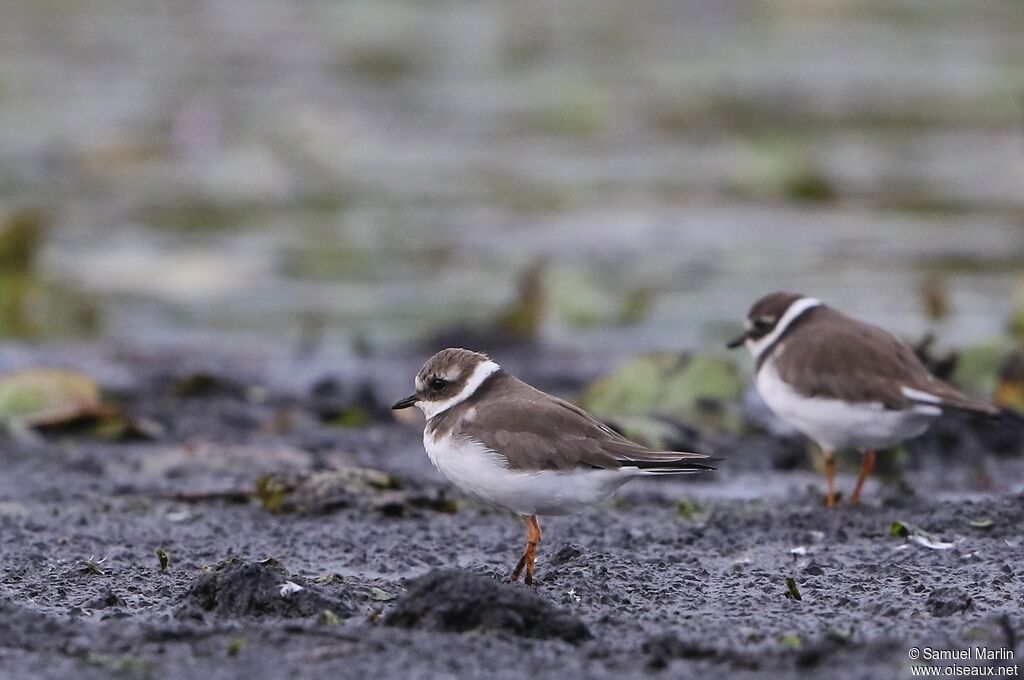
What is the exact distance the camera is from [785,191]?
1414cm

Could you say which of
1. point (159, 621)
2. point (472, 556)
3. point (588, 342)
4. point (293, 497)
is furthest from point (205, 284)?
point (159, 621)

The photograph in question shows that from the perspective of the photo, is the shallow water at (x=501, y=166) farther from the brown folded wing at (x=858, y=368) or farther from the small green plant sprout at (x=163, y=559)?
the small green plant sprout at (x=163, y=559)

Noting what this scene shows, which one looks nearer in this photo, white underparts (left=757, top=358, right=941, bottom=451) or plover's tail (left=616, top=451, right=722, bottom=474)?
plover's tail (left=616, top=451, right=722, bottom=474)

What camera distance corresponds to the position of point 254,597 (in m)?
4.55

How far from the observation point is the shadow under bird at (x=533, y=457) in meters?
5.12

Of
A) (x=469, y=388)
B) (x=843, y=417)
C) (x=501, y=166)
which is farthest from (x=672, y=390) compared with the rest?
(x=501, y=166)

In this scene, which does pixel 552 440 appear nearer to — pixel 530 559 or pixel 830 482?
pixel 530 559

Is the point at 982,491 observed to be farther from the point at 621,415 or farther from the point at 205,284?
the point at 205,284

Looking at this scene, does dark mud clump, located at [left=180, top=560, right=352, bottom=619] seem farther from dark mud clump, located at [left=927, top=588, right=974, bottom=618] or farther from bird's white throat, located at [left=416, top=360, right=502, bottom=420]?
dark mud clump, located at [left=927, top=588, right=974, bottom=618]

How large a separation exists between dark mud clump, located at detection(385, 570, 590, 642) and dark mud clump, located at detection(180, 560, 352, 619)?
276mm

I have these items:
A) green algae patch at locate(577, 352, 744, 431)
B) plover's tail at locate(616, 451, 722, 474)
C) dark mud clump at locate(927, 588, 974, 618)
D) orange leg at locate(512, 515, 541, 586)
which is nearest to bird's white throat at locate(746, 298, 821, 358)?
green algae patch at locate(577, 352, 744, 431)

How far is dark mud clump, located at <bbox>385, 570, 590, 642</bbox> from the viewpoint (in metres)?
4.27

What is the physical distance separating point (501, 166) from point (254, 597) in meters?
10.9

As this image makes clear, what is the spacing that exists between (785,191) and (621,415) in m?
6.72
